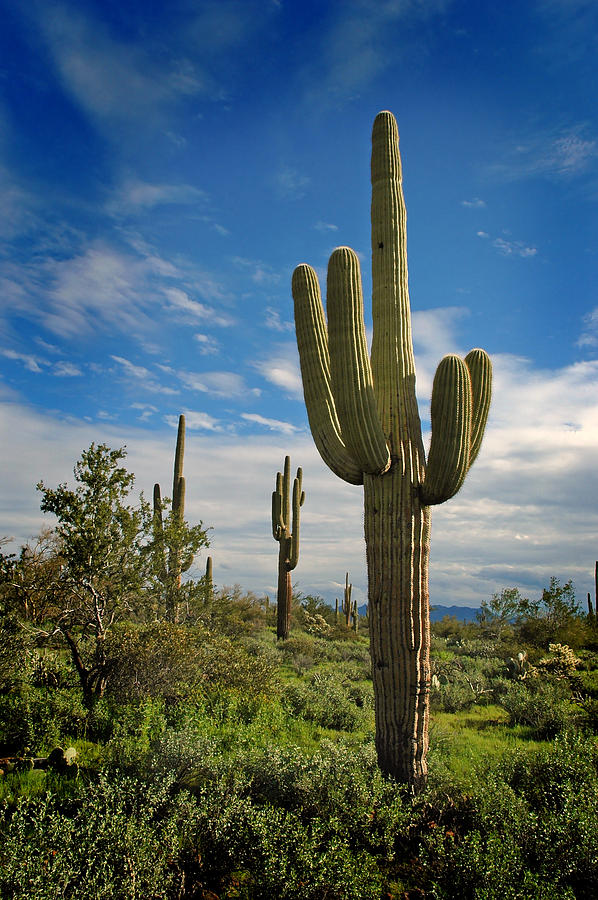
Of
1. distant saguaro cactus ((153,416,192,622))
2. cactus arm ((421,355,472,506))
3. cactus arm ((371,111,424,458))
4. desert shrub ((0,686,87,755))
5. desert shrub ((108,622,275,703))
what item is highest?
cactus arm ((371,111,424,458))

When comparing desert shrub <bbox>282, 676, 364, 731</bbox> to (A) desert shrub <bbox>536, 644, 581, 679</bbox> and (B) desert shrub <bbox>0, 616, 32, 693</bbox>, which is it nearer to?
(B) desert shrub <bbox>0, 616, 32, 693</bbox>

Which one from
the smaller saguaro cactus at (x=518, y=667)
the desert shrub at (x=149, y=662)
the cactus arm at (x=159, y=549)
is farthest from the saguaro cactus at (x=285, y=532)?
the desert shrub at (x=149, y=662)

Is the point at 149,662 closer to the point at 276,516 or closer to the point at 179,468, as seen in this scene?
the point at 179,468

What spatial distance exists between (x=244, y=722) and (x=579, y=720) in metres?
5.23

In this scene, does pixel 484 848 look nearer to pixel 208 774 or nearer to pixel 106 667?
pixel 208 774

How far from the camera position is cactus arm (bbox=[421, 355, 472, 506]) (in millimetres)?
5875

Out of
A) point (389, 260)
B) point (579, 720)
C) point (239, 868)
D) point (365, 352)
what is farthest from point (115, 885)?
point (579, 720)

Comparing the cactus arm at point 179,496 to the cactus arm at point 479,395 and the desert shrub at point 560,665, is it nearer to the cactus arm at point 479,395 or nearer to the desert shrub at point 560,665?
the desert shrub at point 560,665

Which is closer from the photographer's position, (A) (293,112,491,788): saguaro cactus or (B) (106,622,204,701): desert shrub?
(A) (293,112,491,788): saguaro cactus

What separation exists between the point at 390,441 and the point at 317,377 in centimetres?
112

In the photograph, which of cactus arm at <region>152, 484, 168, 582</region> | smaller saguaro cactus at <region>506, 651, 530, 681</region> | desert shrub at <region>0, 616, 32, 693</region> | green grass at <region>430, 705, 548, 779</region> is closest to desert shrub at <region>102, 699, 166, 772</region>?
desert shrub at <region>0, 616, 32, 693</region>

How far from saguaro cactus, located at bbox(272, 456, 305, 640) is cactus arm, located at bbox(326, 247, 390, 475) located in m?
14.4

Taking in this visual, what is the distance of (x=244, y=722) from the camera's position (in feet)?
28.1

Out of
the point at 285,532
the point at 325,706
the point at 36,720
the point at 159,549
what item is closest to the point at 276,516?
the point at 285,532
